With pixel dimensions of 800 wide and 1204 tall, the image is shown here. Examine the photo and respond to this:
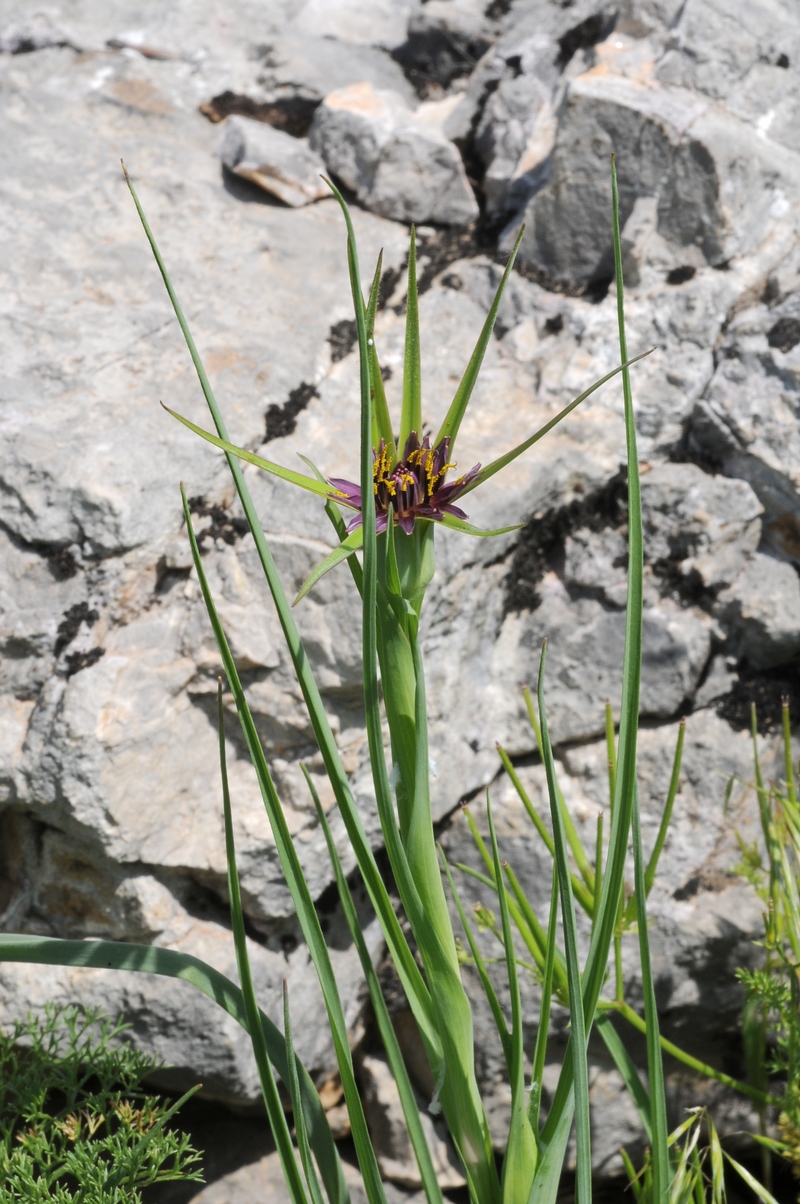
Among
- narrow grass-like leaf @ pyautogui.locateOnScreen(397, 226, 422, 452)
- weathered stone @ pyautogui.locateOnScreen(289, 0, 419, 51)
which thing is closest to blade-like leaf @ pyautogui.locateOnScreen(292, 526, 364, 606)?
narrow grass-like leaf @ pyautogui.locateOnScreen(397, 226, 422, 452)

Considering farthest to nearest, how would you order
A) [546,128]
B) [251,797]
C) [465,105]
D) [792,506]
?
[465,105] < [546,128] < [792,506] < [251,797]

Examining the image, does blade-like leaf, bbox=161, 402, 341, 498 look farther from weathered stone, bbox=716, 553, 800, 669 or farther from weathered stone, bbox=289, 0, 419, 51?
weathered stone, bbox=289, 0, 419, 51

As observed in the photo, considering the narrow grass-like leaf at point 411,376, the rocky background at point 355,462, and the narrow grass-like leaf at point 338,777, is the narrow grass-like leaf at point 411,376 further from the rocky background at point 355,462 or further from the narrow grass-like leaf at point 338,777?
the rocky background at point 355,462

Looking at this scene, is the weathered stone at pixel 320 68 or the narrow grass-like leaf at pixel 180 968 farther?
the weathered stone at pixel 320 68

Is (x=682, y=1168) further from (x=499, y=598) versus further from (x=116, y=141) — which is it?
(x=116, y=141)

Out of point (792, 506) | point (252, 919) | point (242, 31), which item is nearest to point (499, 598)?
point (792, 506)

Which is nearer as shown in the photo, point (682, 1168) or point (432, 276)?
point (682, 1168)

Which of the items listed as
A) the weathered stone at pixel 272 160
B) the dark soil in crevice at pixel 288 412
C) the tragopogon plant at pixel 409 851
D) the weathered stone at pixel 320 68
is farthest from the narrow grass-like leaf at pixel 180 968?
the weathered stone at pixel 320 68
